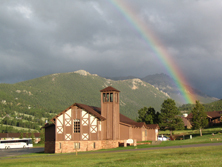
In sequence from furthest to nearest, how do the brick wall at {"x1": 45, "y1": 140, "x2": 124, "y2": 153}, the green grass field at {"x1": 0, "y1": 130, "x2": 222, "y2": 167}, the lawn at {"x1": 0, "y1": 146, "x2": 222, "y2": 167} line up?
the brick wall at {"x1": 45, "y1": 140, "x2": 124, "y2": 153} → the green grass field at {"x1": 0, "y1": 130, "x2": 222, "y2": 167} → the lawn at {"x1": 0, "y1": 146, "x2": 222, "y2": 167}

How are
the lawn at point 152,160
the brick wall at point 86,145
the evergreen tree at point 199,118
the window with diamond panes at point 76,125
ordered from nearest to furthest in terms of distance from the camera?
the lawn at point 152,160 < the brick wall at point 86,145 < the window with diamond panes at point 76,125 < the evergreen tree at point 199,118

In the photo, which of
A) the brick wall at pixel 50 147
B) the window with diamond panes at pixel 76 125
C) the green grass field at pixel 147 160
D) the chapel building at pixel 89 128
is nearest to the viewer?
the green grass field at pixel 147 160

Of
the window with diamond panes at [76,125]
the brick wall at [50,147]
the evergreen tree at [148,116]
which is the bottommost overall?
the brick wall at [50,147]

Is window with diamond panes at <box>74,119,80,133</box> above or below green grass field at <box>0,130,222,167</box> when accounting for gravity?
above

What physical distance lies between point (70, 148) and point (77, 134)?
3022mm

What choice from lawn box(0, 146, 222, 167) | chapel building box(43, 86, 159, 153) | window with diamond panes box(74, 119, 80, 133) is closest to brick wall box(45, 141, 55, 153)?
chapel building box(43, 86, 159, 153)

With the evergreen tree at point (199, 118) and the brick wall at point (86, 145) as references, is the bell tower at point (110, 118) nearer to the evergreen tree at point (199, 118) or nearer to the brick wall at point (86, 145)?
the brick wall at point (86, 145)

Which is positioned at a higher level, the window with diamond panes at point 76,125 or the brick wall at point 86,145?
Result: the window with diamond panes at point 76,125

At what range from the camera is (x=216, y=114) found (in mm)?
122312

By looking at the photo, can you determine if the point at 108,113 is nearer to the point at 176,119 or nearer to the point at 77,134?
the point at 77,134

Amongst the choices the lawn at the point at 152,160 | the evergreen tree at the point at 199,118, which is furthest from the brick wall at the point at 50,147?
the evergreen tree at the point at 199,118

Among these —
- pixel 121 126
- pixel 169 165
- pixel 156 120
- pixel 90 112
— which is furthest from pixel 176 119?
pixel 169 165

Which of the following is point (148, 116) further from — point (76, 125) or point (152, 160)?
point (152, 160)

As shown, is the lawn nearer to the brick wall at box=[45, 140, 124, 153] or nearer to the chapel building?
the brick wall at box=[45, 140, 124, 153]
